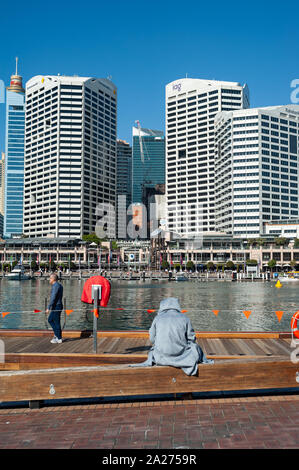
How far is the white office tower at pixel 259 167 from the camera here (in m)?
169

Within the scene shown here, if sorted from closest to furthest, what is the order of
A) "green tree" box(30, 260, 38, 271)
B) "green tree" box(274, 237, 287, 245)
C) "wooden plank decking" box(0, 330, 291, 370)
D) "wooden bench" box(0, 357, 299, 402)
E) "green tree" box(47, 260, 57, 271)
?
"wooden bench" box(0, 357, 299, 402) < "wooden plank decking" box(0, 330, 291, 370) < "green tree" box(274, 237, 287, 245) < "green tree" box(30, 260, 38, 271) < "green tree" box(47, 260, 57, 271)

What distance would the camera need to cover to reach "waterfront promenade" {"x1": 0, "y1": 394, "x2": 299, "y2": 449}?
19.9 ft

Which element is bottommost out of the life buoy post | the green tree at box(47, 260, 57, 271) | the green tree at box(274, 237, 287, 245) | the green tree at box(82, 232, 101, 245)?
the green tree at box(47, 260, 57, 271)

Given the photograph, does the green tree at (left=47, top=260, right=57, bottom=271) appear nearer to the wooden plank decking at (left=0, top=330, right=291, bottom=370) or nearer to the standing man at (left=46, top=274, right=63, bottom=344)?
the wooden plank decking at (left=0, top=330, right=291, bottom=370)

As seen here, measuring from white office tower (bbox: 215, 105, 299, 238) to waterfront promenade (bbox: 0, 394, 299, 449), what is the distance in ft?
545

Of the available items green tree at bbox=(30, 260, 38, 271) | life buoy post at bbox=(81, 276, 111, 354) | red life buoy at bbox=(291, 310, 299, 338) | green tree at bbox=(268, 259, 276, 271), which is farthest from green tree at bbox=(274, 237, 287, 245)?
life buoy post at bbox=(81, 276, 111, 354)

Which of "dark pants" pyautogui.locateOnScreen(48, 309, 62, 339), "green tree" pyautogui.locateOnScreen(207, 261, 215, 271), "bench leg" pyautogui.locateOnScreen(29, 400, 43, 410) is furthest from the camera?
"green tree" pyautogui.locateOnScreen(207, 261, 215, 271)

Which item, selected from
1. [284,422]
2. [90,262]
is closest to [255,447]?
[284,422]

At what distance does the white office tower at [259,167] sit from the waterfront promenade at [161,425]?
545 feet

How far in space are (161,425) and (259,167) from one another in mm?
171997

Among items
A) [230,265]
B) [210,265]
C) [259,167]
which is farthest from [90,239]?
[259,167]

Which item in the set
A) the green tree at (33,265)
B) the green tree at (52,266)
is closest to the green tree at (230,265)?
the green tree at (52,266)

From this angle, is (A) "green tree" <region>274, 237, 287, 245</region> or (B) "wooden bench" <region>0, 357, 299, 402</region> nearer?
(B) "wooden bench" <region>0, 357, 299, 402</region>
